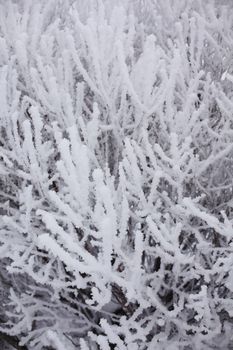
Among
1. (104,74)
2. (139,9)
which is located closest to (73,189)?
(104,74)

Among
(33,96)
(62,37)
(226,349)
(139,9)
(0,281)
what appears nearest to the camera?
(226,349)

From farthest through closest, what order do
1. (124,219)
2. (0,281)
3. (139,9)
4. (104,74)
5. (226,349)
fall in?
(139,9) < (0,281) < (226,349) < (104,74) < (124,219)

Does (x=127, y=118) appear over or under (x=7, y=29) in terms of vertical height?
under

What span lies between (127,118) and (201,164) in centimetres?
69

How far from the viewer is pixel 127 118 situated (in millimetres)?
3420

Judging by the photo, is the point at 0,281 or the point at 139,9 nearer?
the point at 0,281

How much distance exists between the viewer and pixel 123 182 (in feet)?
8.83

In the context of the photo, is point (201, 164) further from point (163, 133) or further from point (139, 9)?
point (139, 9)

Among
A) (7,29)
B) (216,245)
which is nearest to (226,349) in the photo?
(216,245)

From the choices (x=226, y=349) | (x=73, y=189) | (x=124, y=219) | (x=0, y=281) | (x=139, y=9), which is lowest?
(x=226, y=349)

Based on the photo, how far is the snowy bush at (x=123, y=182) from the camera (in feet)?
8.45

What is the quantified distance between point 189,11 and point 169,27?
302mm

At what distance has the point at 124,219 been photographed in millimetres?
2383

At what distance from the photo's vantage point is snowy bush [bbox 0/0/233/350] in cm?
258
